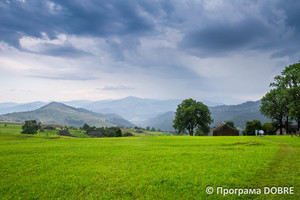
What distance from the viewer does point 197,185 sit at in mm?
9828

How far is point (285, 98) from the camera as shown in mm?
50938

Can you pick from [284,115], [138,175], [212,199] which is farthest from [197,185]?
[284,115]

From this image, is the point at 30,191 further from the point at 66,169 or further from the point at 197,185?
the point at 197,185

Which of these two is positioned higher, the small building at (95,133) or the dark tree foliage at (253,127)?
the dark tree foliage at (253,127)

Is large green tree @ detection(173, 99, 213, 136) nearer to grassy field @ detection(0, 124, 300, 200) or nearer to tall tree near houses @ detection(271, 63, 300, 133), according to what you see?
tall tree near houses @ detection(271, 63, 300, 133)

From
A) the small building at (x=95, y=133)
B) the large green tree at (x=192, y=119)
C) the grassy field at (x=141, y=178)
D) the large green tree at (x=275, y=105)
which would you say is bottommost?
the small building at (x=95, y=133)

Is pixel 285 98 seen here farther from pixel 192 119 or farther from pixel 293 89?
pixel 192 119

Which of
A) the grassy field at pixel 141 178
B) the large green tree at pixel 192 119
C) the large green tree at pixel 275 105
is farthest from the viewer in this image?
the large green tree at pixel 192 119

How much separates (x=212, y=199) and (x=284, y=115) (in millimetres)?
65674

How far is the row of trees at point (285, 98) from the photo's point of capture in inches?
1810

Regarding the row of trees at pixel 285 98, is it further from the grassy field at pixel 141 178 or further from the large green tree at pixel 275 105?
the grassy field at pixel 141 178

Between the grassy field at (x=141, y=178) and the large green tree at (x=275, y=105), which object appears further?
the large green tree at (x=275, y=105)

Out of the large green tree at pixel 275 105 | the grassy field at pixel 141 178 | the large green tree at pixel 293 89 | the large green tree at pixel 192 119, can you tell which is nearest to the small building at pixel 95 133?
the large green tree at pixel 192 119

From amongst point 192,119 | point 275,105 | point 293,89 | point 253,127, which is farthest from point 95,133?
point 293,89
